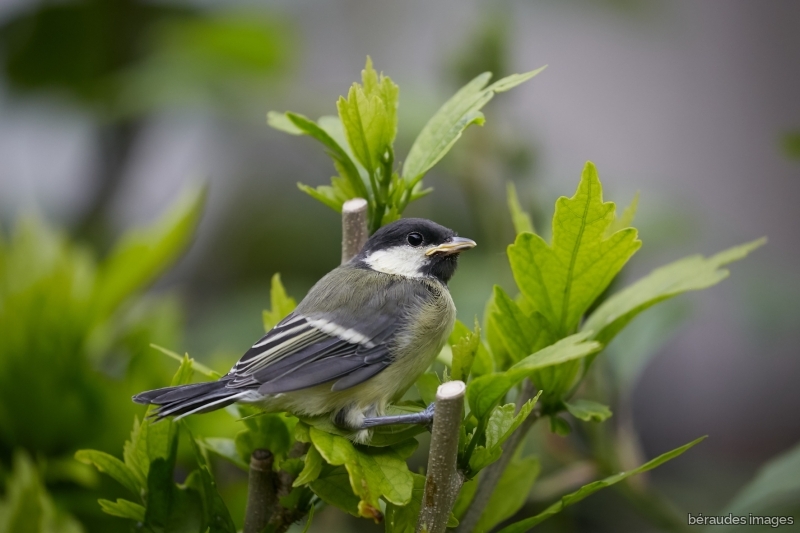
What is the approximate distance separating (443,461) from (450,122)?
0.32 meters

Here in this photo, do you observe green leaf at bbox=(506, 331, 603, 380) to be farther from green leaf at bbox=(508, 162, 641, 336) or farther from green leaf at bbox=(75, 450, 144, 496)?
green leaf at bbox=(75, 450, 144, 496)

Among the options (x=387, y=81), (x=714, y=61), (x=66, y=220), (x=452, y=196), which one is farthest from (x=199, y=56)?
(x=714, y=61)

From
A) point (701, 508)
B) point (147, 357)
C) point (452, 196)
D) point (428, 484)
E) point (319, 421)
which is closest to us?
point (428, 484)

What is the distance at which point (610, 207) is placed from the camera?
66 cm

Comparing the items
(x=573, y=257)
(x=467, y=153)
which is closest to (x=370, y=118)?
(x=573, y=257)

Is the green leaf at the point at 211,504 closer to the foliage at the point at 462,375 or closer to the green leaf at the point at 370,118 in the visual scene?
the foliage at the point at 462,375

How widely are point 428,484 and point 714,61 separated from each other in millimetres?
2698

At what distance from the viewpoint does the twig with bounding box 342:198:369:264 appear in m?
0.76

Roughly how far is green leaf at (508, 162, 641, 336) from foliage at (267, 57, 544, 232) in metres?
0.12

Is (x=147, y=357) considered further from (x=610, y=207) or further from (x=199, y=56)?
(x=199, y=56)

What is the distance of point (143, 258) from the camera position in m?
1.15

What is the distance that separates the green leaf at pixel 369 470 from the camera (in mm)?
615

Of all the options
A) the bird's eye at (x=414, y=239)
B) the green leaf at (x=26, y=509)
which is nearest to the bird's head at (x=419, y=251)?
the bird's eye at (x=414, y=239)

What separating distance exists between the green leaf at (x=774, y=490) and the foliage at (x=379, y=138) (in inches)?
22.2
